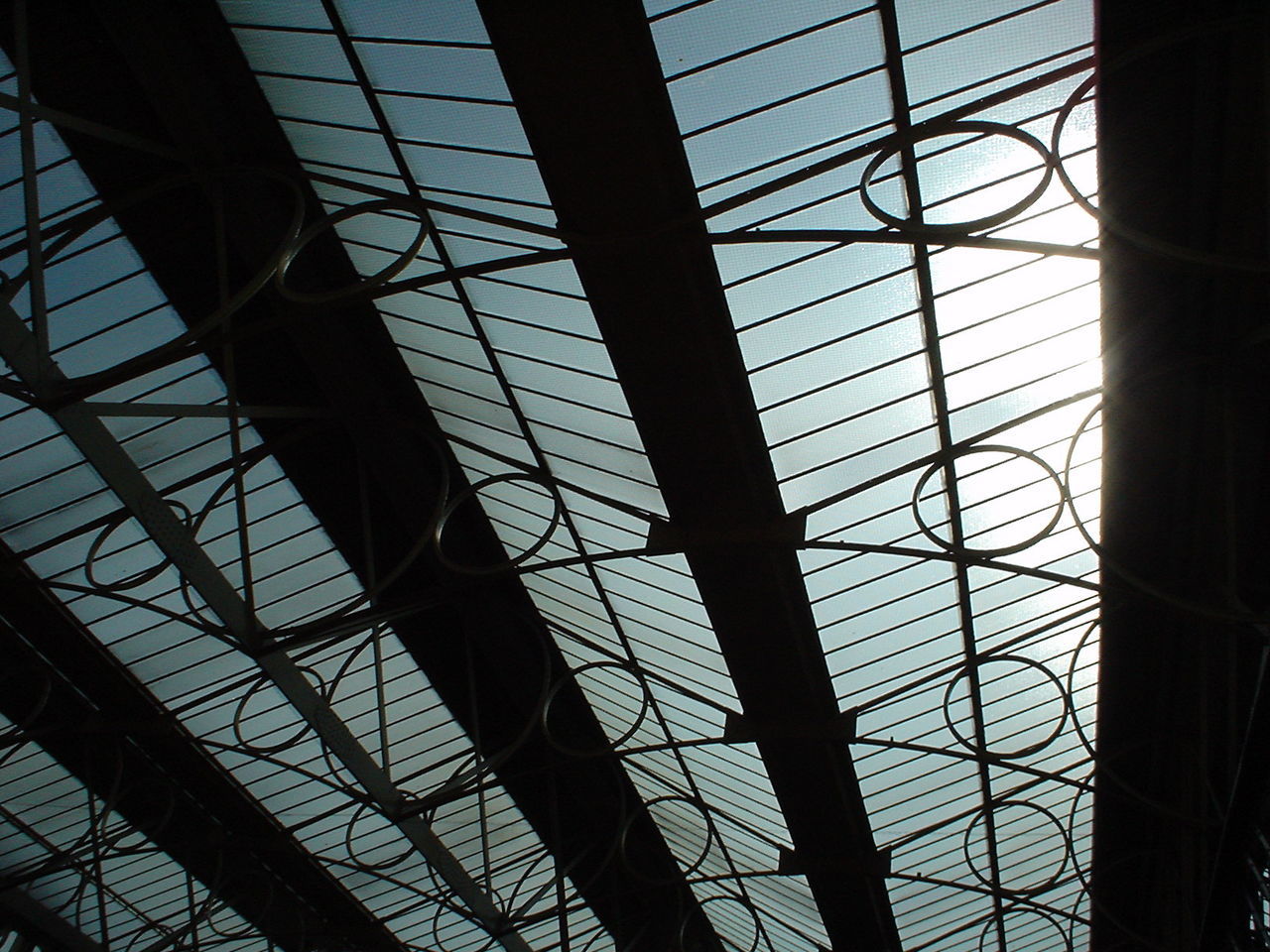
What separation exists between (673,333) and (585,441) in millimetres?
4829

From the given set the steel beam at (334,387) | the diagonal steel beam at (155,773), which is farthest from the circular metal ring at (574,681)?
the diagonal steel beam at (155,773)

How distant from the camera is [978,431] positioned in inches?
709

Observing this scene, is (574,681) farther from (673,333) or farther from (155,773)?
(673,333)

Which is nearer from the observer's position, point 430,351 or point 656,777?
point 430,351

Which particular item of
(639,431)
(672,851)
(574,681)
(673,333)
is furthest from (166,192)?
(672,851)

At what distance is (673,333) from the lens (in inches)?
574

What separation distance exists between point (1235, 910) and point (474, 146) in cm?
1753

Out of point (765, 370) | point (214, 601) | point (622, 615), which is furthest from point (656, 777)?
point (765, 370)

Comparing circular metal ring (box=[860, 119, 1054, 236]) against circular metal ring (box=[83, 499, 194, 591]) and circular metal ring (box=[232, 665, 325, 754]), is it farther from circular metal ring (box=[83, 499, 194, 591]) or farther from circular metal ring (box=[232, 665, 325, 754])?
circular metal ring (box=[232, 665, 325, 754])

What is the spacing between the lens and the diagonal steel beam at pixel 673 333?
1189 centimetres

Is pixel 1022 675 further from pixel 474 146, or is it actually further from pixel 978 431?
pixel 474 146

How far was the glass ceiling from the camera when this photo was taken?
43.5 ft

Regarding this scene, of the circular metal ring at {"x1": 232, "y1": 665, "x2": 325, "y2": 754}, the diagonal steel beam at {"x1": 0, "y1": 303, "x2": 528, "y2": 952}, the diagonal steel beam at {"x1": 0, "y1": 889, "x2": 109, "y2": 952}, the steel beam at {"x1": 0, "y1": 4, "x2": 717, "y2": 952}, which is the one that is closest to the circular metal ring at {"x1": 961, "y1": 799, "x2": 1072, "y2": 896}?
the steel beam at {"x1": 0, "y1": 4, "x2": 717, "y2": 952}

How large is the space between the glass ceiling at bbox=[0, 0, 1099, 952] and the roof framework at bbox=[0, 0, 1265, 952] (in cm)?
7
